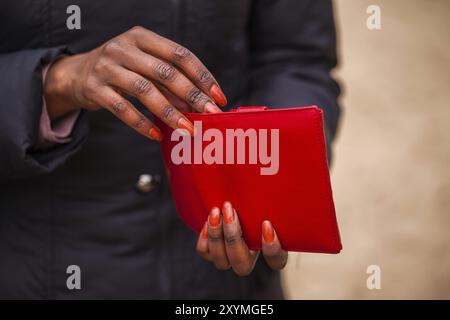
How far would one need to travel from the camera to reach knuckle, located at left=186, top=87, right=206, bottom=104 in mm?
619

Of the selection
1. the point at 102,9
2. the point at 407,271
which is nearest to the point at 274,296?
the point at 102,9

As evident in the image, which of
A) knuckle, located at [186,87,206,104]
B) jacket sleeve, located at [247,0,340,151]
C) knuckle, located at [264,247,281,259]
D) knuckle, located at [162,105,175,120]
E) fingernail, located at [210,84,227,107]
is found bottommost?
knuckle, located at [264,247,281,259]

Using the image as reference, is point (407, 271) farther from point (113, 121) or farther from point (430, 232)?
point (113, 121)

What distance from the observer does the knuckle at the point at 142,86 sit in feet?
2.01

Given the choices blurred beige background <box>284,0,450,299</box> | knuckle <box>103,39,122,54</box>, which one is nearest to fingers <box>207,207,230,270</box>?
knuckle <box>103,39,122,54</box>

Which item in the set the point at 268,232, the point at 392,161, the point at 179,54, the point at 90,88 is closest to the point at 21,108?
the point at 90,88

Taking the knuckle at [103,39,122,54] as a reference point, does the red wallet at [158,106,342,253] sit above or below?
below

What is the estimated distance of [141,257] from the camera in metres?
0.86

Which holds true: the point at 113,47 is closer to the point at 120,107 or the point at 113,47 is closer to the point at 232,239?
the point at 120,107

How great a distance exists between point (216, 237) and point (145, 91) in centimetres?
19

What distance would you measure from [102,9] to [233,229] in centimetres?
33

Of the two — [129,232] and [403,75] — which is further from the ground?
[403,75]

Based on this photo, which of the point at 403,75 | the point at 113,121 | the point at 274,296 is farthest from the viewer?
the point at 403,75

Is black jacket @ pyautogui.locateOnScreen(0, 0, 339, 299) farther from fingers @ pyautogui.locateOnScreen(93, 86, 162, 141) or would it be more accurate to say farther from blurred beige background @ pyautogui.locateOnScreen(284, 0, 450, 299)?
blurred beige background @ pyautogui.locateOnScreen(284, 0, 450, 299)
